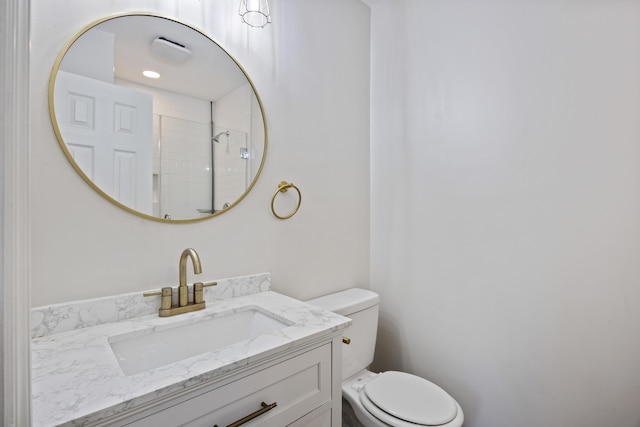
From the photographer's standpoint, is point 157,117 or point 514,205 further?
point 514,205

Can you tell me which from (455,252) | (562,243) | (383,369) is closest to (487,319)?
(455,252)

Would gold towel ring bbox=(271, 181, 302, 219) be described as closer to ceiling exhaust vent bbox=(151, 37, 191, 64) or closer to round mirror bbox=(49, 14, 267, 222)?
round mirror bbox=(49, 14, 267, 222)

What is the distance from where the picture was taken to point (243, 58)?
1.30 metres

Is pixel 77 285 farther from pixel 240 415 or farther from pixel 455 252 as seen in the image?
pixel 455 252

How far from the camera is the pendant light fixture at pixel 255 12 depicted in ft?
4.05

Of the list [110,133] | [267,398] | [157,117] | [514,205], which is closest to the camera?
[267,398]

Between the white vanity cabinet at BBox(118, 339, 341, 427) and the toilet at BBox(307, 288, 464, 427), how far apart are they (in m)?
0.32

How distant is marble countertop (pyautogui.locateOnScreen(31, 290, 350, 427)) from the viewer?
564 mm

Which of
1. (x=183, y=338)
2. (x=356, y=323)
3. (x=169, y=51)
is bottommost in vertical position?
(x=356, y=323)

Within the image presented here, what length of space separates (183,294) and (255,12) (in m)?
1.18

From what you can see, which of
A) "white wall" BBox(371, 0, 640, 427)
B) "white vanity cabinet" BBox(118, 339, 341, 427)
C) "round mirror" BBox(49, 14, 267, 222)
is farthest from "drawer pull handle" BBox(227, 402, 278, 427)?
"white wall" BBox(371, 0, 640, 427)

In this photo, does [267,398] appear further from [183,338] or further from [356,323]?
[356,323]

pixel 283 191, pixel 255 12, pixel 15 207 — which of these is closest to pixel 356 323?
pixel 283 191

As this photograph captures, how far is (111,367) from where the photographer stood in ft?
2.31
